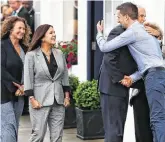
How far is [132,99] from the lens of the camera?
6730mm

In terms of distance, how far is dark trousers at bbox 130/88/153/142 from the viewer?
6.65 m

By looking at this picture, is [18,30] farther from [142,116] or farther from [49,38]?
[142,116]

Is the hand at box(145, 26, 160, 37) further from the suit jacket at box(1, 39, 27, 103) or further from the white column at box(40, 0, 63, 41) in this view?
the white column at box(40, 0, 63, 41)

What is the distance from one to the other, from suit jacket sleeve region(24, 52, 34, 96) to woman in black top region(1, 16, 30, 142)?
331mm

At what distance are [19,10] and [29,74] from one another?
669 centimetres

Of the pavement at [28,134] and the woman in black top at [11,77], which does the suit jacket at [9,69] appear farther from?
the pavement at [28,134]

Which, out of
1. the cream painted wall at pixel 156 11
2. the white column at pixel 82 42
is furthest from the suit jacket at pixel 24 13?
the cream painted wall at pixel 156 11

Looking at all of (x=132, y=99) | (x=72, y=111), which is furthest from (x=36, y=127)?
(x=72, y=111)

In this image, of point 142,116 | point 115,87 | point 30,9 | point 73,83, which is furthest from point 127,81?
point 30,9

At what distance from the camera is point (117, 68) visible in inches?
252

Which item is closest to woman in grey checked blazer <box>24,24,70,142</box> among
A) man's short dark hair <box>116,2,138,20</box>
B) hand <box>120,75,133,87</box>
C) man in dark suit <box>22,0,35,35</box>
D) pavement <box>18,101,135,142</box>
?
hand <box>120,75,133,87</box>

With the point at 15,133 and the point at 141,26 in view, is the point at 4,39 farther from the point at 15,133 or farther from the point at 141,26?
the point at 141,26

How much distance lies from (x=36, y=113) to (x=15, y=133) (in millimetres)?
567

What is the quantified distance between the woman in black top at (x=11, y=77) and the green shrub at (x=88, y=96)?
183 cm
